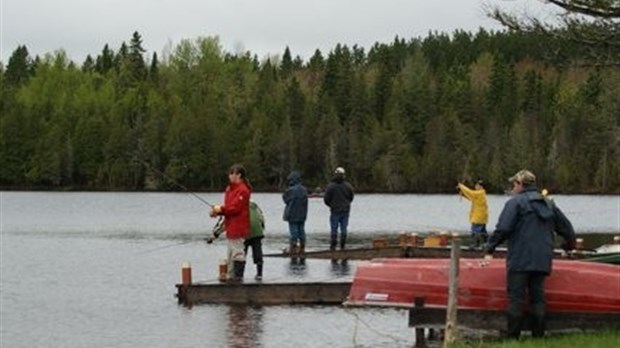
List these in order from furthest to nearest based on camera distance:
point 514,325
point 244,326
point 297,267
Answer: point 297,267 < point 244,326 < point 514,325

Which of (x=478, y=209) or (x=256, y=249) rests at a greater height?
(x=478, y=209)

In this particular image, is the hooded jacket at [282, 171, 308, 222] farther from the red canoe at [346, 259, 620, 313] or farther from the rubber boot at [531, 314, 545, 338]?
the rubber boot at [531, 314, 545, 338]

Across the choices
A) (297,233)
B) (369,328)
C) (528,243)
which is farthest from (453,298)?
(297,233)

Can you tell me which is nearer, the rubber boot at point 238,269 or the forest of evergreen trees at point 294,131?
the rubber boot at point 238,269

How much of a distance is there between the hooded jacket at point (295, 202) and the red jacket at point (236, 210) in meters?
8.07

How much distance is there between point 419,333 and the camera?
1631cm

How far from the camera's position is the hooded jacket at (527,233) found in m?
14.6

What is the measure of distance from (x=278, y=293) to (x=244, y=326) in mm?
2587

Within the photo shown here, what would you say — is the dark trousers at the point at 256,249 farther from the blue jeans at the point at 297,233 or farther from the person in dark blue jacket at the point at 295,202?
the blue jeans at the point at 297,233

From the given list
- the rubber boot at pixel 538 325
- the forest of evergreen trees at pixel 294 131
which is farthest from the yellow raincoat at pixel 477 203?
the forest of evergreen trees at pixel 294 131

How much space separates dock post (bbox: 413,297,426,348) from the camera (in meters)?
16.1

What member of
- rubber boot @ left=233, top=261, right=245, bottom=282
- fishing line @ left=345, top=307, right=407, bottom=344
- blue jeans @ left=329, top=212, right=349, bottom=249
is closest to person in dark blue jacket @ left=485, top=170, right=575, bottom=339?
fishing line @ left=345, top=307, right=407, bottom=344

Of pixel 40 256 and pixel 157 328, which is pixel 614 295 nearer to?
pixel 157 328

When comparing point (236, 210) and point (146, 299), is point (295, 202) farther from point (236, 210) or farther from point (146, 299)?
point (236, 210)
